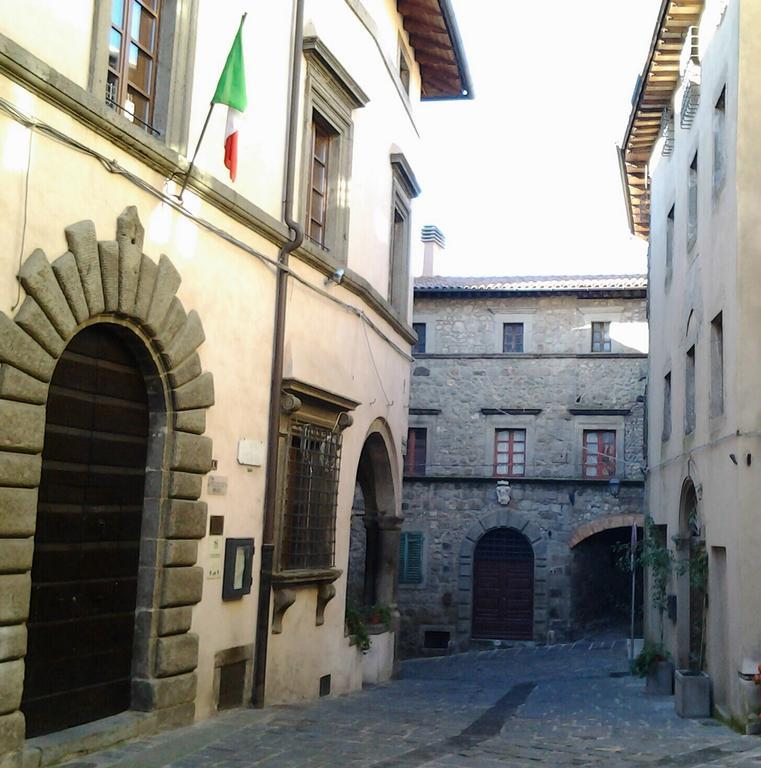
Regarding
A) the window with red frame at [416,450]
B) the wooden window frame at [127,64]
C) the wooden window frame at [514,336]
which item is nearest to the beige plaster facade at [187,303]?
the wooden window frame at [127,64]

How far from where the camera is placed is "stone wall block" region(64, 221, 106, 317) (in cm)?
655

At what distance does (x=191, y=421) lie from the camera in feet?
26.2

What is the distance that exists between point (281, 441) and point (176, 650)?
238cm

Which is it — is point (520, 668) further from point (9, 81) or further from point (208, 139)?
point (9, 81)

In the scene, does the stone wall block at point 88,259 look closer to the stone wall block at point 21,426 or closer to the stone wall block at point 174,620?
the stone wall block at point 21,426

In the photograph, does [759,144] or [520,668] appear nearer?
[759,144]

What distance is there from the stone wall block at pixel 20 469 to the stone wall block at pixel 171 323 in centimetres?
155

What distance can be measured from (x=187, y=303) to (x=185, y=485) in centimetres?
134

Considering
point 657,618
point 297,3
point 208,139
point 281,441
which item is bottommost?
point 657,618

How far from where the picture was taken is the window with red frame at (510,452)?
25969mm

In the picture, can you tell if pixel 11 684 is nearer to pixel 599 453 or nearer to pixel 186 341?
pixel 186 341

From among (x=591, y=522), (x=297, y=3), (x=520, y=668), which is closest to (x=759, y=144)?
(x=297, y=3)

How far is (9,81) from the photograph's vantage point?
5.96m

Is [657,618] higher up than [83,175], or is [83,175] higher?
[83,175]
